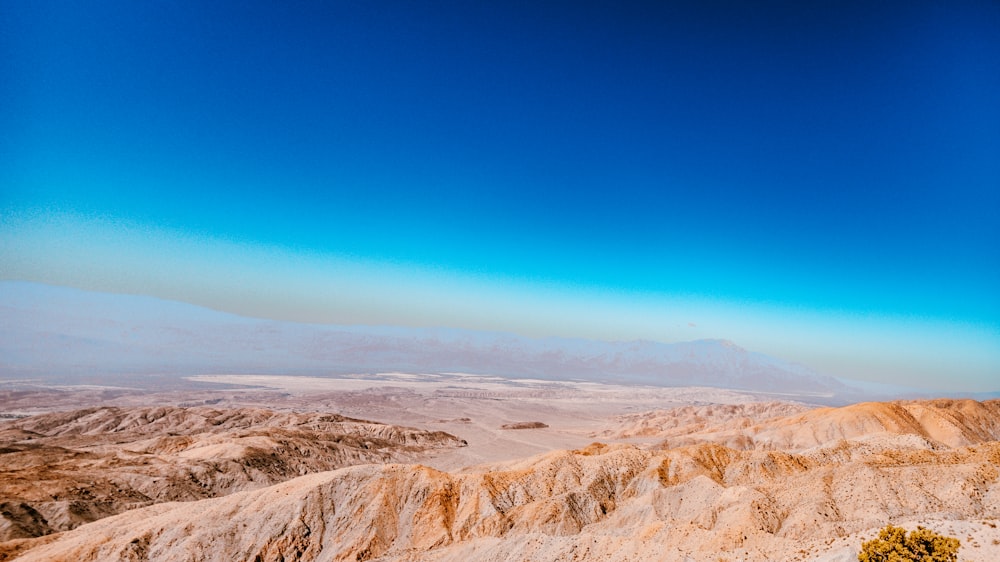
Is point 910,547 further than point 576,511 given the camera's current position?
No

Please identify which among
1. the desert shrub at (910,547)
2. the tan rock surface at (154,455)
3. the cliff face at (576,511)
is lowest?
the tan rock surface at (154,455)

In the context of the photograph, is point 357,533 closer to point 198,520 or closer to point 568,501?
point 198,520

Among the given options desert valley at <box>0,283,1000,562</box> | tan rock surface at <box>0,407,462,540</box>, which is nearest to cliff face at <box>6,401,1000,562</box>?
desert valley at <box>0,283,1000,562</box>

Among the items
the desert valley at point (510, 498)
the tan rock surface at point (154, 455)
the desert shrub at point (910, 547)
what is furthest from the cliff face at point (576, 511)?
the tan rock surface at point (154, 455)

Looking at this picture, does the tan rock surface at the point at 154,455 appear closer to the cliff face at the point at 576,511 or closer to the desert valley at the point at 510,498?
the desert valley at the point at 510,498

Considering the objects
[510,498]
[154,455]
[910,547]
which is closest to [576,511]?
[510,498]

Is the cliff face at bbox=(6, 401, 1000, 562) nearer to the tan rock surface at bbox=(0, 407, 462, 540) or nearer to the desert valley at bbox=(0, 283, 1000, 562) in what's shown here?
the desert valley at bbox=(0, 283, 1000, 562)

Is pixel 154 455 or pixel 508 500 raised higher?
pixel 508 500

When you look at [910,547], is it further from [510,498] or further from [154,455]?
[154,455]
